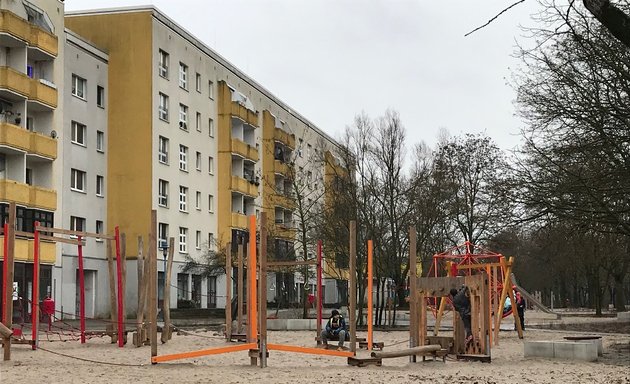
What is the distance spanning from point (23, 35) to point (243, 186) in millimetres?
25976

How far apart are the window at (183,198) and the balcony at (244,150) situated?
697 centimetres

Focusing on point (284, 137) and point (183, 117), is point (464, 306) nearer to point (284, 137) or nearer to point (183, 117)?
point (183, 117)

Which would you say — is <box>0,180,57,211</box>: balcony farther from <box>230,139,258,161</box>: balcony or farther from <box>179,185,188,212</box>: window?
<box>230,139,258,161</box>: balcony

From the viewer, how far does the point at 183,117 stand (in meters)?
55.8

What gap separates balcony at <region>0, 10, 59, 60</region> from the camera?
38781 millimetres

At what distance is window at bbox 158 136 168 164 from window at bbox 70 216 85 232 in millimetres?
6513

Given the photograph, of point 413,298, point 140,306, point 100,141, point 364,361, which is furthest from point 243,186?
point 364,361

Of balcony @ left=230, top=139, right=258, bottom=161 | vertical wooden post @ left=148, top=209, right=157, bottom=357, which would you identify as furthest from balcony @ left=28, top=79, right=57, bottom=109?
vertical wooden post @ left=148, top=209, right=157, bottom=357

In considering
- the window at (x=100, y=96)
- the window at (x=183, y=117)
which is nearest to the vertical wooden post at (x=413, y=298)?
the window at (x=100, y=96)

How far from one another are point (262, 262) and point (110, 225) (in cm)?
3570

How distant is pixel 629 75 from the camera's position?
62.0 ft

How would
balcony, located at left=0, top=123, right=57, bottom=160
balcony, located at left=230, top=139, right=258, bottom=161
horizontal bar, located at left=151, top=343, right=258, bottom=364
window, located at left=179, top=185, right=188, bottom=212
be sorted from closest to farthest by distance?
horizontal bar, located at left=151, top=343, right=258, bottom=364 < balcony, located at left=0, top=123, right=57, bottom=160 < window, located at left=179, top=185, right=188, bottom=212 < balcony, located at left=230, top=139, right=258, bottom=161

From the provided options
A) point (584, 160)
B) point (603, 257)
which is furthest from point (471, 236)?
point (584, 160)

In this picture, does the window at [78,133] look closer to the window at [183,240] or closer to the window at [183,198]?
the window at [183,198]
